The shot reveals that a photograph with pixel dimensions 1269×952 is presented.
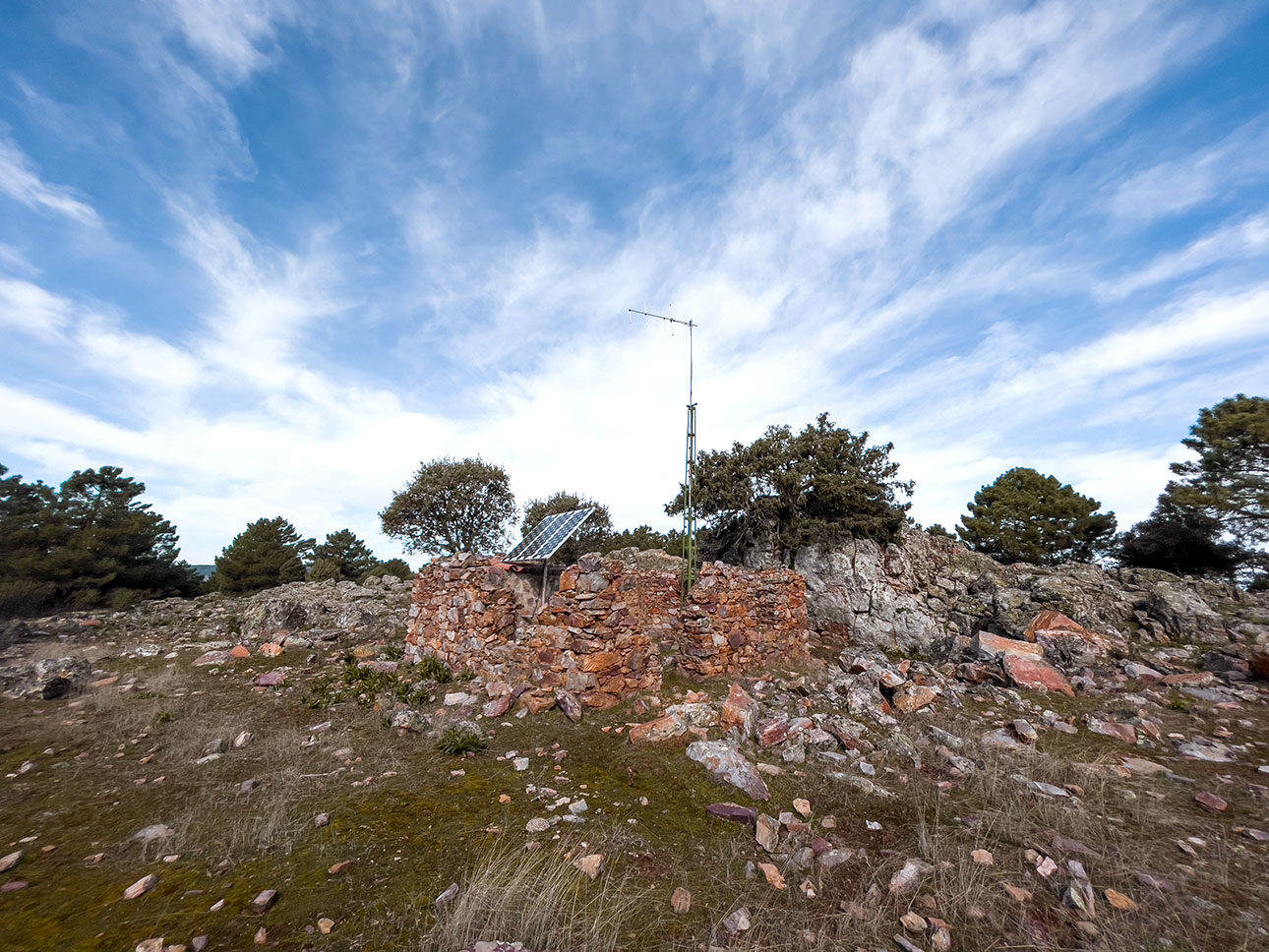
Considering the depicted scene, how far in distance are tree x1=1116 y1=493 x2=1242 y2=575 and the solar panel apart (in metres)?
23.3

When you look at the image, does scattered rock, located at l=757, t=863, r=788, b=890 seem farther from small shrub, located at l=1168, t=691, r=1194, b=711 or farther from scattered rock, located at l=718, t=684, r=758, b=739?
small shrub, located at l=1168, t=691, r=1194, b=711

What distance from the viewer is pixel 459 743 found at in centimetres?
614

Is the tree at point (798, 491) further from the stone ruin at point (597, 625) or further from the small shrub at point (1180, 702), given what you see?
the small shrub at point (1180, 702)

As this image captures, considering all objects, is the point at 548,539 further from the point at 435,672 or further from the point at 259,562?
the point at 259,562

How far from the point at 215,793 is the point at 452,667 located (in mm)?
4313

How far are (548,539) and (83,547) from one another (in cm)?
2248

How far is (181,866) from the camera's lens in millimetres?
3818

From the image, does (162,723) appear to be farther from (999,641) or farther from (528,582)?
(999,641)

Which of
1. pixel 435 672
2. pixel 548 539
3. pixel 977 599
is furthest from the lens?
pixel 977 599

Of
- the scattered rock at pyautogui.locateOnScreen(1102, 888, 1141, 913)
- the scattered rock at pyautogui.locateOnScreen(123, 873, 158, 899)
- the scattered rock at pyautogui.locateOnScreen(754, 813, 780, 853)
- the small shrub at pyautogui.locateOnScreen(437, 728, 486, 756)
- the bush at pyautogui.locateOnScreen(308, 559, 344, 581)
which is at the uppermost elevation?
the bush at pyautogui.locateOnScreen(308, 559, 344, 581)

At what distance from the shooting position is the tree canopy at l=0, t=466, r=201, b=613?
62.7 ft

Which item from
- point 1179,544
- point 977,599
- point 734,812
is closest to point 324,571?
point 734,812

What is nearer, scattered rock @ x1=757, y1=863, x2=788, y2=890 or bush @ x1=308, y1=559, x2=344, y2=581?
scattered rock @ x1=757, y1=863, x2=788, y2=890

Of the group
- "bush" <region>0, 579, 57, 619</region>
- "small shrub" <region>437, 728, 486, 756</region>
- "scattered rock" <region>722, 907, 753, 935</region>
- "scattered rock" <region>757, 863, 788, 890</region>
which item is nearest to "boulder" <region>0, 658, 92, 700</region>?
"small shrub" <region>437, 728, 486, 756</region>
